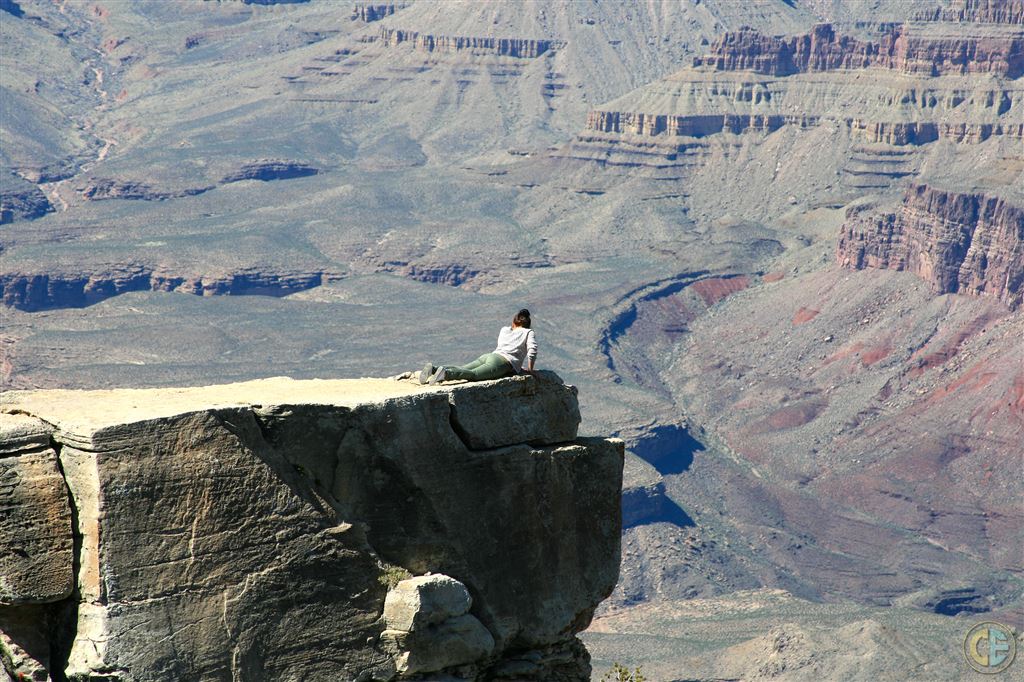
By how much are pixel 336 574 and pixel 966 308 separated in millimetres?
138456

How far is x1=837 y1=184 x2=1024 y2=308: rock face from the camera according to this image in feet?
476

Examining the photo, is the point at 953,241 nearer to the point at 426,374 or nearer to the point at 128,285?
the point at 128,285

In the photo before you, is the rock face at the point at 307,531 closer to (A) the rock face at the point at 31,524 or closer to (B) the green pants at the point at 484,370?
(A) the rock face at the point at 31,524

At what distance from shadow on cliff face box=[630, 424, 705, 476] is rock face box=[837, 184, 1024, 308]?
29177 mm

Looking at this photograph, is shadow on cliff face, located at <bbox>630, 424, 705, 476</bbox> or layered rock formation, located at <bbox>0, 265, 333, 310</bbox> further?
layered rock formation, located at <bbox>0, 265, 333, 310</bbox>

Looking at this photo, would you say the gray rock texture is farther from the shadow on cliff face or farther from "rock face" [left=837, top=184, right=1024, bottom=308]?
"rock face" [left=837, top=184, right=1024, bottom=308]

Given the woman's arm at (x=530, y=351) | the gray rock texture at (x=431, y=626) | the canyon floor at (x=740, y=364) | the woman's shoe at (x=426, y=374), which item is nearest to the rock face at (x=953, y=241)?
the canyon floor at (x=740, y=364)

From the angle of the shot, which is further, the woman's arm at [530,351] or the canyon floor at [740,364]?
the canyon floor at [740,364]

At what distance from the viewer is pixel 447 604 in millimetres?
16094

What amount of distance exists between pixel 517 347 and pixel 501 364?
254 mm

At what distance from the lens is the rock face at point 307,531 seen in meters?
14.6

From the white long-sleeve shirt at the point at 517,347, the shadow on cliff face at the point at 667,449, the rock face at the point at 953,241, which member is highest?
the white long-sleeve shirt at the point at 517,347

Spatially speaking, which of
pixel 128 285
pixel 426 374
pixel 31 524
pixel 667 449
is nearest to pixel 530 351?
pixel 426 374

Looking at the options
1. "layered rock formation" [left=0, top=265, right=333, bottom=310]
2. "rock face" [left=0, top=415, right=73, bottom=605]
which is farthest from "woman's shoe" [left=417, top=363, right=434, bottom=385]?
"layered rock formation" [left=0, top=265, right=333, bottom=310]
